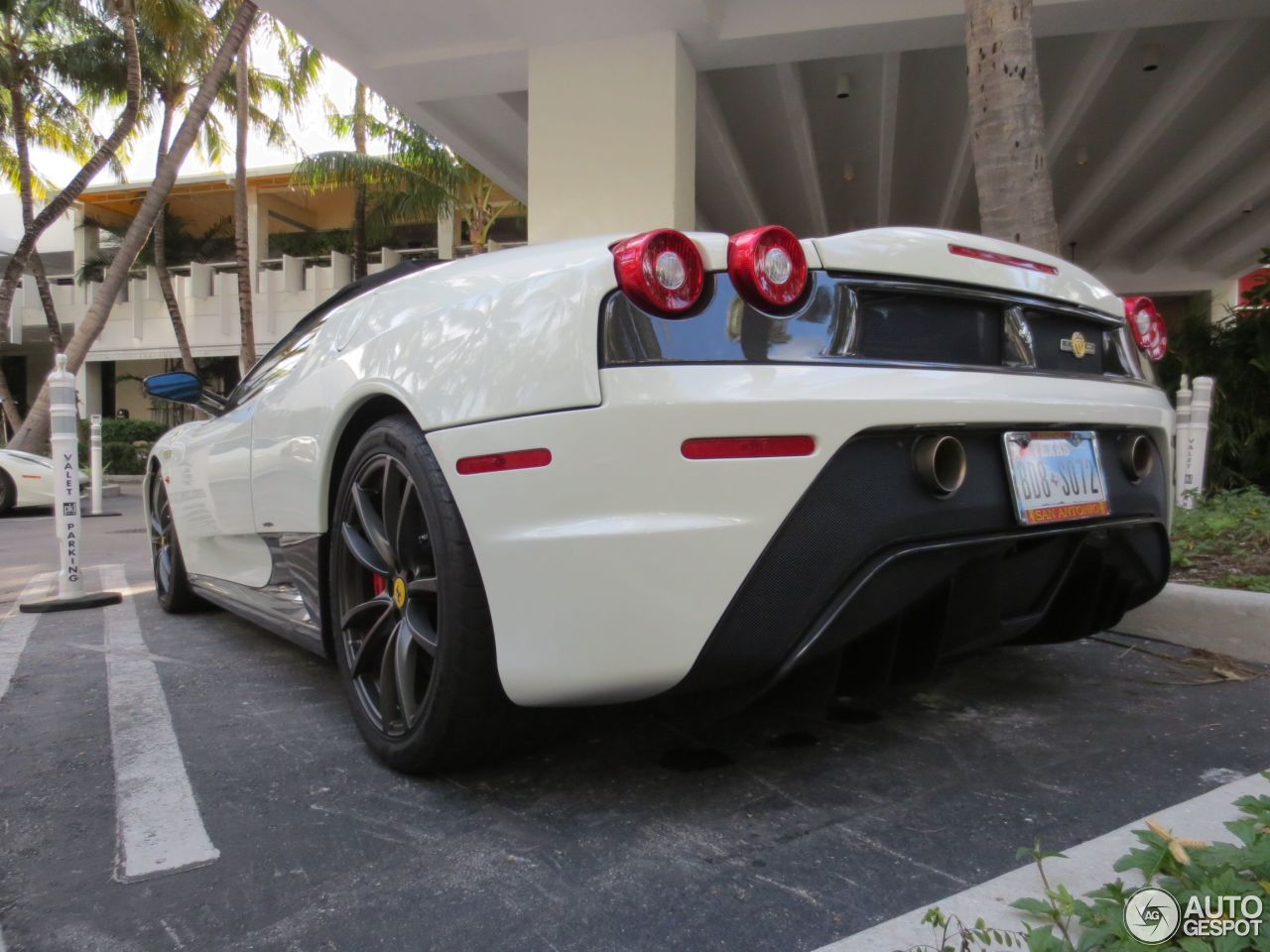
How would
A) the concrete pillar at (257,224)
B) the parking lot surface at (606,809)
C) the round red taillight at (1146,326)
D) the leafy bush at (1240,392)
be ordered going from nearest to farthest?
the parking lot surface at (606,809), the round red taillight at (1146,326), the leafy bush at (1240,392), the concrete pillar at (257,224)

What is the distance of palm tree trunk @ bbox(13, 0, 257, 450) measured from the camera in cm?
1338

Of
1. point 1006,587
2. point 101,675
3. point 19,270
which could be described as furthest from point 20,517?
point 1006,587

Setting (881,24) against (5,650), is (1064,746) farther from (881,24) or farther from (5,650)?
(881,24)

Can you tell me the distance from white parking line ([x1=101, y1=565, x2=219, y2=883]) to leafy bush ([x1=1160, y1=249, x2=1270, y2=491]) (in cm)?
817

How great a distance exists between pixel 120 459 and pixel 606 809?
62.9 feet

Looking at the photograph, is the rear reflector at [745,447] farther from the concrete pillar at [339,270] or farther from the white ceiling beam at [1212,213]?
the concrete pillar at [339,270]

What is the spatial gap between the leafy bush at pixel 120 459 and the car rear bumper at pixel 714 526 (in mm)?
18794

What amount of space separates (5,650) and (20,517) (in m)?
9.13

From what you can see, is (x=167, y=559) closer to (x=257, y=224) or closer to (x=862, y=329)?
(x=862, y=329)

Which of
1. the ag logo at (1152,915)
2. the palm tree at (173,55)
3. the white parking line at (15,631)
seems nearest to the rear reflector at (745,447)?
the ag logo at (1152,915)

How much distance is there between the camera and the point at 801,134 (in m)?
10.4

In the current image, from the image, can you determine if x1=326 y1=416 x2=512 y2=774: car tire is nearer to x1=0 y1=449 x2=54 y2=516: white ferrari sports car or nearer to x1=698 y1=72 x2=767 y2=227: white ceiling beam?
x1=698 y1=72 x2=767 y2=227: white ceiling beam

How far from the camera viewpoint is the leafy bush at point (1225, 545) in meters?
3.57

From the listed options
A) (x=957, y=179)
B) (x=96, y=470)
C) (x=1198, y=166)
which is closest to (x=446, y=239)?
(x=96, y=470)
